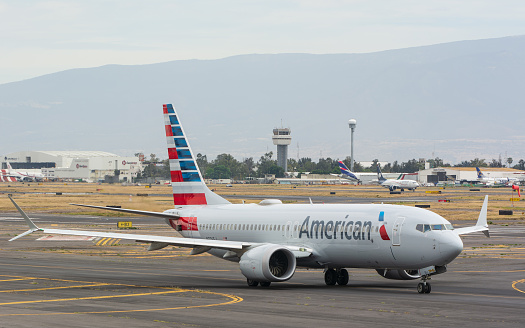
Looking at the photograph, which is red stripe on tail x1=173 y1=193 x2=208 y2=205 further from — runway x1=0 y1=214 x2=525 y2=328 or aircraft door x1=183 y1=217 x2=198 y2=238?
runway x1=0 y1=214 x2=525 y2=328

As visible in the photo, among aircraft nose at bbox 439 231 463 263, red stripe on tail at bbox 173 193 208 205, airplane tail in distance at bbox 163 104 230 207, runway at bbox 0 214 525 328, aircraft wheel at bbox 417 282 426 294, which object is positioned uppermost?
airplane tail in distance at bbox 163 104 230 207

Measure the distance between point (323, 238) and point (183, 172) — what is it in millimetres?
12193

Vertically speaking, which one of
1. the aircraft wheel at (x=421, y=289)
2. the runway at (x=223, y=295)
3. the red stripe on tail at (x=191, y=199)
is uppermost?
the red stripe on tail at (x=191, y=199)

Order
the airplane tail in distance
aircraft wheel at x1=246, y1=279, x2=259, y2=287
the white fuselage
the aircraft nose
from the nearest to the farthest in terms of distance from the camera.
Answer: the aircraft nose, the white fuselage, aircraft wheel at x1=246, y1=279, x2=259, y2=287, the airplane tail in distance

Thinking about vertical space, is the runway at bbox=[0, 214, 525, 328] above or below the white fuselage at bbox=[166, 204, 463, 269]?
below

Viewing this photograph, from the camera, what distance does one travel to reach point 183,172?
48.7 meters

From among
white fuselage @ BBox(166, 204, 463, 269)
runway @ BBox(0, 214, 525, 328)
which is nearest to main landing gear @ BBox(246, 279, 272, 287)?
runway @ BBox(0, 214, 525, 328)

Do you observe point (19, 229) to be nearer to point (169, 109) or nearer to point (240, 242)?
point (169, 109)

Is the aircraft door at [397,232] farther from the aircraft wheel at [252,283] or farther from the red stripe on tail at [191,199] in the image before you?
the red stripe on tail at [191,199]

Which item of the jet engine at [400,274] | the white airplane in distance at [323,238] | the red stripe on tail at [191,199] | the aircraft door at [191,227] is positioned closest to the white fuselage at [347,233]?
the white airplane in distance at [323,238]

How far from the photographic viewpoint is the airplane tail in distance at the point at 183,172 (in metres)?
48.4

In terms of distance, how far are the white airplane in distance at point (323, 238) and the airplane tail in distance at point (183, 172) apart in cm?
126

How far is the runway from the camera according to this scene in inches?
1122

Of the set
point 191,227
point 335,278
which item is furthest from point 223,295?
point 191,227
